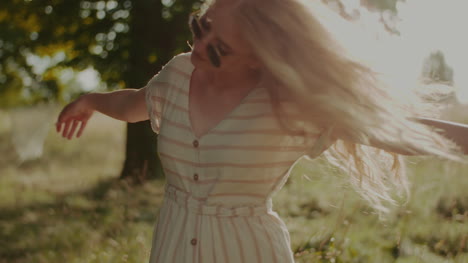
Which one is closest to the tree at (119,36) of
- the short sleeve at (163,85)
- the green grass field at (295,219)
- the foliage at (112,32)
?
the foliage at (112,32)

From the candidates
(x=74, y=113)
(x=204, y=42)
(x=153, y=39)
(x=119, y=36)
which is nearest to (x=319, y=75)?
(x=204, y=42)

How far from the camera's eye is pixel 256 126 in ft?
6.36

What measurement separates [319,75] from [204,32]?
46 centimetres

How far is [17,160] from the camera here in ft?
40.8

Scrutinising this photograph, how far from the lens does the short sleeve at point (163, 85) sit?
86.0 inches

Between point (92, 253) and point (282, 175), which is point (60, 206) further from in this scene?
point (282, 175)

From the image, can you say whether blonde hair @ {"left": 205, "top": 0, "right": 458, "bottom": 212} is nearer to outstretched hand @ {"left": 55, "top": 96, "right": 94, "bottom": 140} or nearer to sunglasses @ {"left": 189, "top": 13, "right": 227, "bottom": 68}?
sunglasses @ {"left": 189, "top": 13, "right": 227, "bottom": 68}

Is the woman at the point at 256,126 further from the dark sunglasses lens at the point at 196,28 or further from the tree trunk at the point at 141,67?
the tree trunk at the point at 141,67

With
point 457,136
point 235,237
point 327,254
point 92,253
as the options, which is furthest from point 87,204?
point 457,136

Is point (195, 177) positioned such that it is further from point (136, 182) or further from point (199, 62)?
point (136, 182)

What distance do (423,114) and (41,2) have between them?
304 inches

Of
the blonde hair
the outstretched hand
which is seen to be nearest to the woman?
the blonde hair

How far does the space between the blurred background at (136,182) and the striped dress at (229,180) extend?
41 cm

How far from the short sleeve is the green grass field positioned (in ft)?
2.37
